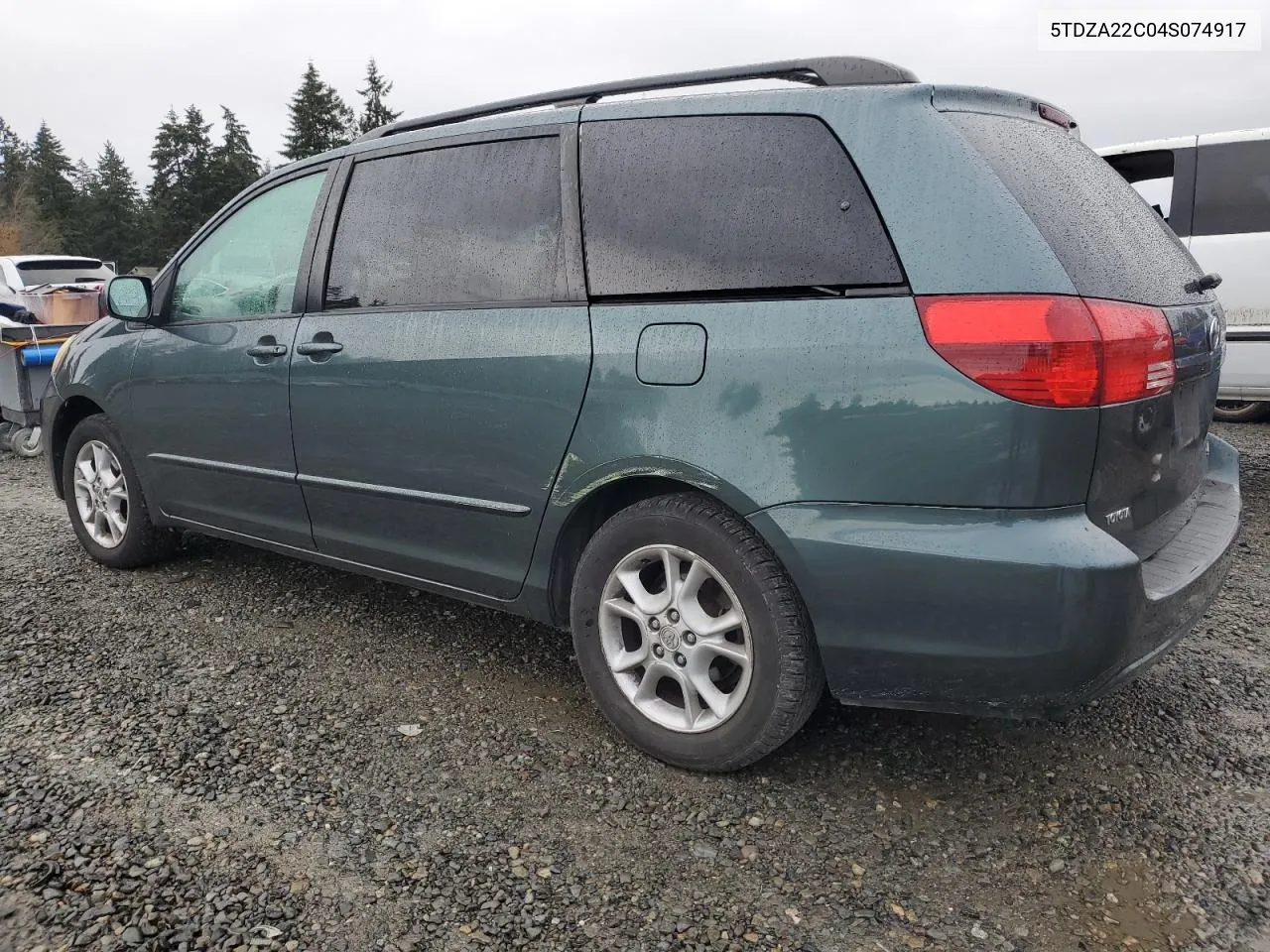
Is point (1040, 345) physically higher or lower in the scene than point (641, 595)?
higher

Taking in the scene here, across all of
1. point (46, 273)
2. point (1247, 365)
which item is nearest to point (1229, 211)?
point (1247, 365)

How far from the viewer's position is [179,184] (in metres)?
66.2

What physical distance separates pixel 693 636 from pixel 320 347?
163 cm

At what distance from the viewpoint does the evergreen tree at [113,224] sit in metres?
65.2

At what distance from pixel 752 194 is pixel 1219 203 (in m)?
5.42

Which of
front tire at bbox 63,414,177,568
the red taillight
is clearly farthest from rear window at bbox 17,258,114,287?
the red taillight

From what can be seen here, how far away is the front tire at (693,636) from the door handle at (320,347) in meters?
1.18

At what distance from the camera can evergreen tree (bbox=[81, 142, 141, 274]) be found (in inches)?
2569

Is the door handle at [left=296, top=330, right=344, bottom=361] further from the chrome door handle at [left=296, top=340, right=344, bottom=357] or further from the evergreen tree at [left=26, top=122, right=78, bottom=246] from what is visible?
the evergreen tree at [left=26, top=122, right=78, bottom=246]

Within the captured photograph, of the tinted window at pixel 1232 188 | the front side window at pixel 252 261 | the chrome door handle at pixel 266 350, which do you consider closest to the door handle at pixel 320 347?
the chrome door handle at pixel 266 350

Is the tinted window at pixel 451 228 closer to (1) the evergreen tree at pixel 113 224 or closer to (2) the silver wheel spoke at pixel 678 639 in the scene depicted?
(2) the silver wheel spoke at pixel 678 639

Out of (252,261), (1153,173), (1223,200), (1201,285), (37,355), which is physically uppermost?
(1153,173)

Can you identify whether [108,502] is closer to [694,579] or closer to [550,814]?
[550,814]

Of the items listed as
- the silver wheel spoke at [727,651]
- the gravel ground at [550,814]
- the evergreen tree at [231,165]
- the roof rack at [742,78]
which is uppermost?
the evergreen tree at [231,165]
